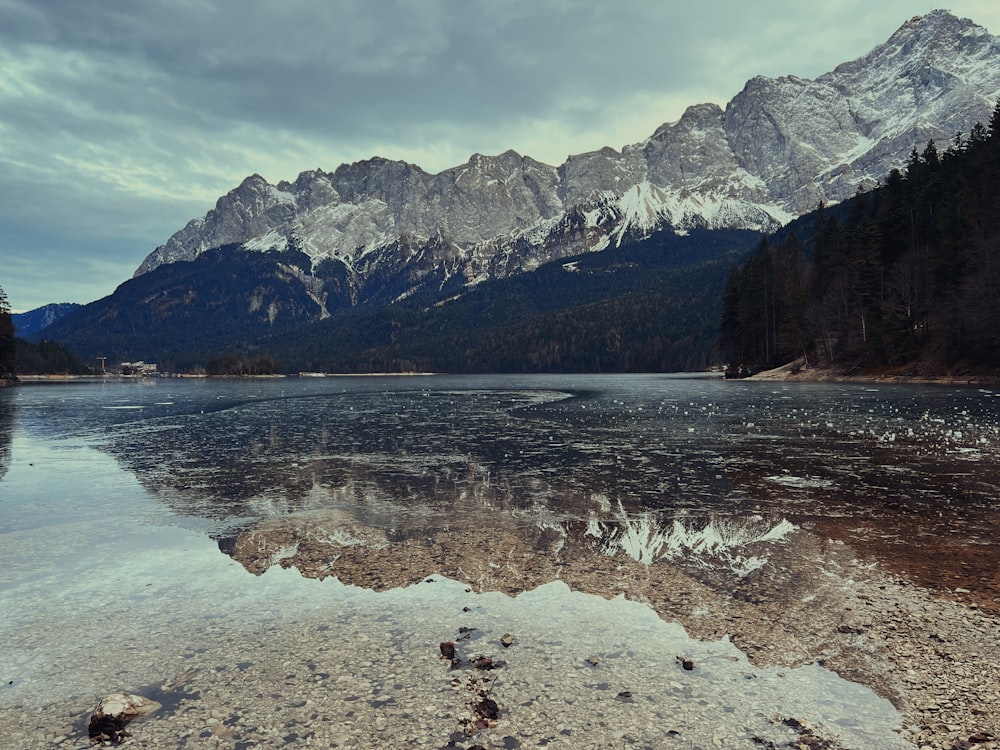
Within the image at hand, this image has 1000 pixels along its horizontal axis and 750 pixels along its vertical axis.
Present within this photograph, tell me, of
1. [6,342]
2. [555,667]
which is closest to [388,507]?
[555,667]

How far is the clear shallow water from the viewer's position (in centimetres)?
934

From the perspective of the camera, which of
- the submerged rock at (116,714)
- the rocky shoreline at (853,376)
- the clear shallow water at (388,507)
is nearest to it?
the submerged rock at (116,714)

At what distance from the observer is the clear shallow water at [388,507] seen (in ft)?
30.6

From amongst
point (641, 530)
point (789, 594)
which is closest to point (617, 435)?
point (641, 530)

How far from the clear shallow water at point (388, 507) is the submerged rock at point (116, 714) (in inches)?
30.6

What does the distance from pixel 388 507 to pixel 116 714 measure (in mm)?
10840

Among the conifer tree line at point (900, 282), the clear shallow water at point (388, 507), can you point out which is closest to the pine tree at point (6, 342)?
the clear shallow water at point (388, 507)

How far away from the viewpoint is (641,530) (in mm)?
14070

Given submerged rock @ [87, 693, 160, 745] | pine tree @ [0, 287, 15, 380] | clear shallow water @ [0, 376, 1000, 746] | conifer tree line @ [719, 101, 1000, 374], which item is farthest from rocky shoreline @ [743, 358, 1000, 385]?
pine tree @ [0, 287, 15, 380]

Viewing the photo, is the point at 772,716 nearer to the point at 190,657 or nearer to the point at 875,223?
the point at 190,657

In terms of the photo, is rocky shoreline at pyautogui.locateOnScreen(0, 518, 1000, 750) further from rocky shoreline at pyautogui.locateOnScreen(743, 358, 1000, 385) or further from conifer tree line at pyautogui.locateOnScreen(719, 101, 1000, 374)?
rocky shoreline at pyautogui.locateOnScreen(743, 358, 1000, 385)

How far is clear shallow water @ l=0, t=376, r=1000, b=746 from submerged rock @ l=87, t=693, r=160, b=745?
0.78 meters

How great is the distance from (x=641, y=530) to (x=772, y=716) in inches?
307

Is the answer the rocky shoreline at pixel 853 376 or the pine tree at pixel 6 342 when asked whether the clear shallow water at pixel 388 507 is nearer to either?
the rocky shoreline at pixel 853 376
